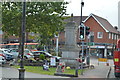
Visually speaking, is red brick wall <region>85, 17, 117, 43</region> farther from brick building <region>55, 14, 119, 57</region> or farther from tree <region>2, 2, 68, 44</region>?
tree <region>2, 2, 68, 44</region>

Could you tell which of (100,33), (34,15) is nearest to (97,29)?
(100,33)

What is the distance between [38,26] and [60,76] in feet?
30.4

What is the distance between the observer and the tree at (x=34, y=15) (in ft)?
72.6

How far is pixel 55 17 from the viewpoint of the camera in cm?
2305

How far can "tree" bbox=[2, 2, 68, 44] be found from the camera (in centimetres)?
2214

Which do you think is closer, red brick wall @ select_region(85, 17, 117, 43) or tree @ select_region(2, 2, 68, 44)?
tree @ select_region(2, 2, 68, 44)

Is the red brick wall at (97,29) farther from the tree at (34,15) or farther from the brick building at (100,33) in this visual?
the tree at (34,15)

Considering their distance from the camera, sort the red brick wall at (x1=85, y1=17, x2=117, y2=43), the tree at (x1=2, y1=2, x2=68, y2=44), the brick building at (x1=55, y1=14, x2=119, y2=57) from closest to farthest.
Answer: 1. the tree at (x1=2, y1=2, x2=68, y2=44)
2. the brick building at (x1=55, y1=14, x2=119, y2=57)
3. the red brick wall at (x1=85, y1=17, x2=117, y2=43)

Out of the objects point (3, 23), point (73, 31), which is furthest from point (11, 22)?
point (73, 31)

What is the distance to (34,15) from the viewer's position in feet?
74.9

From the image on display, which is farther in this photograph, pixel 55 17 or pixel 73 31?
pixel 55 17

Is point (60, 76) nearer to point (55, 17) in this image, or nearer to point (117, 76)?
point (117, 76)

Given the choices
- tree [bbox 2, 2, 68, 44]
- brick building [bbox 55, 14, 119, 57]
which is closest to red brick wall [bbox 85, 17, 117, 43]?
brick building [bbox 55, 14, 119, 57]

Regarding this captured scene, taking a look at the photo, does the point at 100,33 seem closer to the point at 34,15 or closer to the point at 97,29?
the point at 97,29
